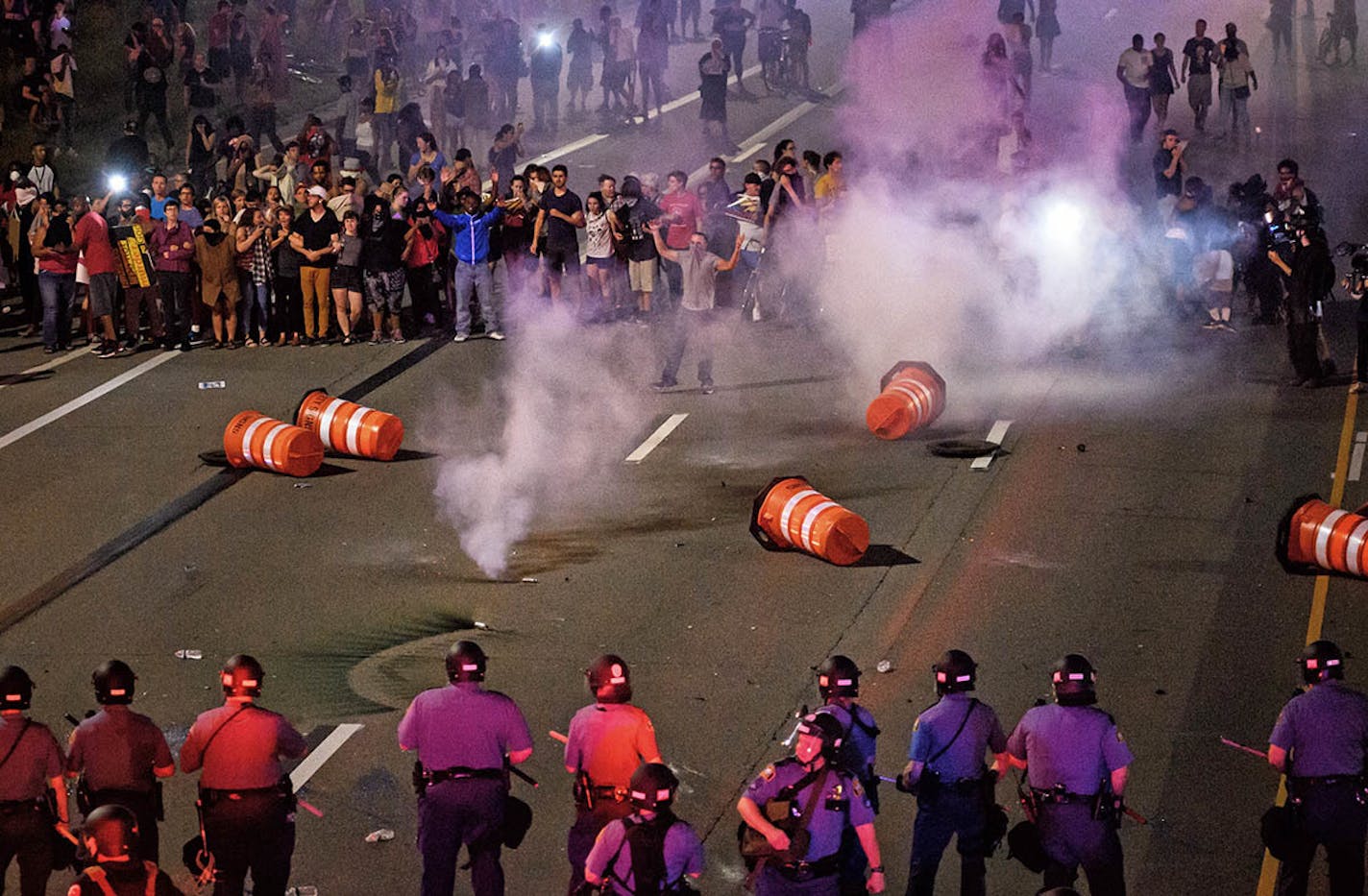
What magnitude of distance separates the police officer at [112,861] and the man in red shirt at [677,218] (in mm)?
15661

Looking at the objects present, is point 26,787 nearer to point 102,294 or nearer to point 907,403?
point 907,403

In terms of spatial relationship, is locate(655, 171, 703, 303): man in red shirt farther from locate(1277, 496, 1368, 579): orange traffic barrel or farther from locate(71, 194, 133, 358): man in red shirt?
locate(1277, 496, 1368, 579): orange traffic barrel

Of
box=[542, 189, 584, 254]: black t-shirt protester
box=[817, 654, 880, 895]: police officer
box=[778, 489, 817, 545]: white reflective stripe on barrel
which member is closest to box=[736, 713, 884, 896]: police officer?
box=[817, 654, 880, 895]: police officer

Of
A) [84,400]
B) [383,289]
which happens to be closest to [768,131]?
[383,289]

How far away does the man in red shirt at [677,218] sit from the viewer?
23.6 metres

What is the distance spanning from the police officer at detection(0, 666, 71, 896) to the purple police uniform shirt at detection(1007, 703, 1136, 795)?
445 cm

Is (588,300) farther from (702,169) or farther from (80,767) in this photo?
(80,767)

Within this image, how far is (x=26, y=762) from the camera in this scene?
32.1 ft

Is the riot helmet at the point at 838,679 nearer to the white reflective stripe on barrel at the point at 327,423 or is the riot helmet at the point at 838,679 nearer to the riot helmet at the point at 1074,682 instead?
the riot helmet at the point at 1074,682

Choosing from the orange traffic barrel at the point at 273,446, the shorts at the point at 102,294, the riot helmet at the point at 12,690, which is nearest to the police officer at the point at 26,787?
the riot helmet at the point at 12,690

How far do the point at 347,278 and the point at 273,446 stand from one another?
5030 millimetres

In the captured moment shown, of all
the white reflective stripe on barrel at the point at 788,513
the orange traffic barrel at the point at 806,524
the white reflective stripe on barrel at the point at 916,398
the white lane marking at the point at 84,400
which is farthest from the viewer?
the white lane marking at the point at 84,400

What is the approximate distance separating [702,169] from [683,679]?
777 inches

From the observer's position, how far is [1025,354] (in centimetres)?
2294
